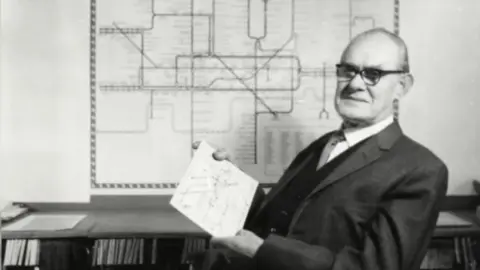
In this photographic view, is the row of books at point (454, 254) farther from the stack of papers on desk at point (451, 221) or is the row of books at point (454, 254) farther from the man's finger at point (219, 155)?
the man's finger at point (219, 155)

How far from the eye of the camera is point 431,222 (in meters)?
1.22

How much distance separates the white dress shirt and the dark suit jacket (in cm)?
3

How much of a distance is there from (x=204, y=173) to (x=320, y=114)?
863 millimetres

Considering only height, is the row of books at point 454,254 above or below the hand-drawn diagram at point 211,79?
below

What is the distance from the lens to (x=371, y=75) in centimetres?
131

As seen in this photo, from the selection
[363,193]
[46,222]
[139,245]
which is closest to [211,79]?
[139,245]

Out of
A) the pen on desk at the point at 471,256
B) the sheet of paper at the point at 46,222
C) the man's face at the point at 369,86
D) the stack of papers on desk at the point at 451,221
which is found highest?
the man's face at the point at 369,86

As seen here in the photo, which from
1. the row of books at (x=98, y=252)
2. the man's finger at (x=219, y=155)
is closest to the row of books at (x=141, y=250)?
the row of books at (x=98, y=252)

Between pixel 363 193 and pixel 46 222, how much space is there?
3.73 feet

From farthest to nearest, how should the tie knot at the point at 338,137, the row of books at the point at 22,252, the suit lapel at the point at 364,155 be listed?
the row of books at the point at 22,252, the tie knot at the point at 338,137, the suit lapel at the point at 364,155

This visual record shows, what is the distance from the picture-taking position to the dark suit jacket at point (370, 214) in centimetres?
119

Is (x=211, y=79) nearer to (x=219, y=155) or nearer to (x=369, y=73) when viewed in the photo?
(x=219, y=155)

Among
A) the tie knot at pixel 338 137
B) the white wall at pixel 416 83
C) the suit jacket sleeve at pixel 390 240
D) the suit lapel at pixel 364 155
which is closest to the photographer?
the suit jacket sleeve at pixel 390 240

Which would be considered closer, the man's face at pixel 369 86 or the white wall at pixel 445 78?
the man's face at pixel 369 86
